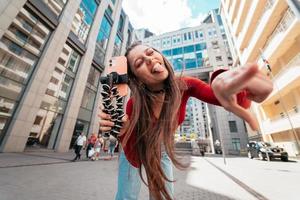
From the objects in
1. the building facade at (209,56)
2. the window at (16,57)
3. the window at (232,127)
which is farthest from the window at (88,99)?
the window at (232,127)

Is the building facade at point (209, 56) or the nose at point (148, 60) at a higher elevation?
the building facade at point (209, 56)

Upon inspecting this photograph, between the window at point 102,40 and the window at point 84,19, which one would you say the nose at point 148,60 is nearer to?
the window at point 84,19

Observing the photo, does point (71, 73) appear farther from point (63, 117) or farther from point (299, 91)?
point (299, 91)

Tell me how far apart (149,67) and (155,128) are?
508 mm

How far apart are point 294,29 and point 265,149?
8812 millimetres

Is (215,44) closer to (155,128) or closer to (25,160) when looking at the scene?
(25,160)

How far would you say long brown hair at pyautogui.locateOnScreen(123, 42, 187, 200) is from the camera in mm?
1230

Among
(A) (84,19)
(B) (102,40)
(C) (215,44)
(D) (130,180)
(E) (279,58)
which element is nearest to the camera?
→ (D) (130,180)

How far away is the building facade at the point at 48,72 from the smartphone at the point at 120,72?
10.1 metres

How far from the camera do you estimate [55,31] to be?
1098cm

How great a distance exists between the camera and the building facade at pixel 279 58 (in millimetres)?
11289

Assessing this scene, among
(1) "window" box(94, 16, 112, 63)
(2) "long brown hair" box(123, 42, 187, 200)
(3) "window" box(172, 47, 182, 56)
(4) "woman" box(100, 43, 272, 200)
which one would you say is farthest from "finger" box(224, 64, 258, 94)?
(3) "window" box(172, 47, 182, 56)

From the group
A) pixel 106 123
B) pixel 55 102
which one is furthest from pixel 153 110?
pixel 55 102

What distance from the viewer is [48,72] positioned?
10.3 meters
